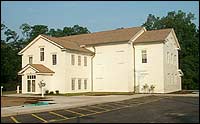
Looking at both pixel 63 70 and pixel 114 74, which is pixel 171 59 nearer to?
pixel 114 74

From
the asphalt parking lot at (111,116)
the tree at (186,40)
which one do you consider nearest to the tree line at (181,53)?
the tree at (186,40)

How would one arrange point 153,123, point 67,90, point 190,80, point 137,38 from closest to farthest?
point 153,123, point 67,90, point 137,38, point 190,80

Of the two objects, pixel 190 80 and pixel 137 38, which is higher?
pixel 137 38

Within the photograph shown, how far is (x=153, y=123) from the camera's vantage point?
13797 mm

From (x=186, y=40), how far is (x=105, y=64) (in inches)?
967

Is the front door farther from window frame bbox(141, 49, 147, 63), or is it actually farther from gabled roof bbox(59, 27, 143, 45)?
window frame bbox(141, 49, 147, 63)

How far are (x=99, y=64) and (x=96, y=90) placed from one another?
3.44 meters

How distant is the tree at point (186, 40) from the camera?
2267 inches

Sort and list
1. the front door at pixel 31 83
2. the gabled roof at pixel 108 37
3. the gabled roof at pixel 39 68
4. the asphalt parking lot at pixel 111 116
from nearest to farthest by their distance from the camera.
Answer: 1. the asphalt parking lot at pixel 111 116
2. the gabled roof at pixel 39 68
3. the front door at pixel 31 83
4. the gabled roof at pixel 108 37

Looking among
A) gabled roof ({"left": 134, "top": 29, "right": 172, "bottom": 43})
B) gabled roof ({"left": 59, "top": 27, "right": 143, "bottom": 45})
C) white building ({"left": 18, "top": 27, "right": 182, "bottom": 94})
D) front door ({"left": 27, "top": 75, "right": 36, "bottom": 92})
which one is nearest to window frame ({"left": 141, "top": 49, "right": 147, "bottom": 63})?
white building ({"left": 18, "top": 27, "right": 182, "bottom": 94})

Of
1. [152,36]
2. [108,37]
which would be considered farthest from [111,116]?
[108,37]

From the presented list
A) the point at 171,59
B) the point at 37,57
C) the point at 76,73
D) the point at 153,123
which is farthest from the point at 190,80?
the point at 153,123

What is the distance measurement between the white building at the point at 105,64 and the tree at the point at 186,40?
11.3 m

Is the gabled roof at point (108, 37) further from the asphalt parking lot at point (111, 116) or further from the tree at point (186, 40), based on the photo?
the asphalt parking lot at point (111, 116)
